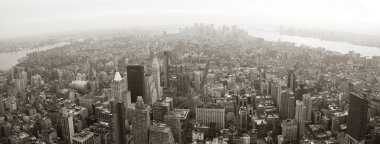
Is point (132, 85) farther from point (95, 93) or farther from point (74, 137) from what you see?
point (74, 137)

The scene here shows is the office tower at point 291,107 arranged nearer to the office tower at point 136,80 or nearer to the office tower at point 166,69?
the office tower at point 136,80

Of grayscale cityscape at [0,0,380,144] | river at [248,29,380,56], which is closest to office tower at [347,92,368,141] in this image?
grayscale cityscape at [0,0,380,144]

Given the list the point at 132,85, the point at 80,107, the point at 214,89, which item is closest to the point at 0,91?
the point at 80,107

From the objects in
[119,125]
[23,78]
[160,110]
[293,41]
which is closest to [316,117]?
[160,110]

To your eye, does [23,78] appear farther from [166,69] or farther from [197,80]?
[197,80]

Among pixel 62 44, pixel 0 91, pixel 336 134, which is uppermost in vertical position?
pixel 62 44

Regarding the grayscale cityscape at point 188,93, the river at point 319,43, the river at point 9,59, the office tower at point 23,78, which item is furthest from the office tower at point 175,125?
the river at point 319,43
